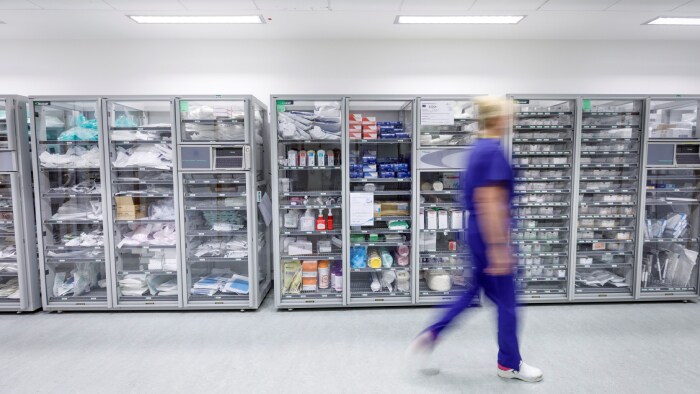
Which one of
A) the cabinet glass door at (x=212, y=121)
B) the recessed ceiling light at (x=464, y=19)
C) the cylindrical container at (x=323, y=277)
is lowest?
the cylindrical container at (x=323, y=277)

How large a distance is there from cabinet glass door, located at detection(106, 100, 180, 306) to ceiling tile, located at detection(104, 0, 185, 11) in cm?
101

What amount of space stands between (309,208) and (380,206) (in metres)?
0.89

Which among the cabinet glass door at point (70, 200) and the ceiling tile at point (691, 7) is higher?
the ceiling tile at point (691, 7)

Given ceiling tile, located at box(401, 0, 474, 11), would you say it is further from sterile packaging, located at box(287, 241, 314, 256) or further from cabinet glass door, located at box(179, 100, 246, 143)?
sterile packaging, located at box(287, 241, 314, 256)

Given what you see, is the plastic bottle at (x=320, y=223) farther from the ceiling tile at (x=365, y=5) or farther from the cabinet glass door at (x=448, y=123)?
the ceiling tile at (x=365, y=5)

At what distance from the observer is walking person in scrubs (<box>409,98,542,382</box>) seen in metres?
2.33

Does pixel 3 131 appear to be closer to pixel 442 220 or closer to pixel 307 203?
pixel 307 203

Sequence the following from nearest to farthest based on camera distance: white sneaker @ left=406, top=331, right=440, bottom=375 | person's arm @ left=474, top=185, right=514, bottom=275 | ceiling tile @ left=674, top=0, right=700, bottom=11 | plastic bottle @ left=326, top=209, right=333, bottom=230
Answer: person's arm @ left=474, top=185, right=514, bottom=275
white sneaker @ left=406, top=331, right=440, bottom=375
ceiling tile @ left=674, top=0, right=700, bottom=11
plastic bottle @ left=326, top=209, right=333, bottom=230

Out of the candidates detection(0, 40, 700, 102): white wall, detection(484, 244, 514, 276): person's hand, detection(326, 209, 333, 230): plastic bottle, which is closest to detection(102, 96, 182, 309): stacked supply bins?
detection(0, 40, 700, 102): white wall

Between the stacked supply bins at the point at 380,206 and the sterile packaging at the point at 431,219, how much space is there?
232mm

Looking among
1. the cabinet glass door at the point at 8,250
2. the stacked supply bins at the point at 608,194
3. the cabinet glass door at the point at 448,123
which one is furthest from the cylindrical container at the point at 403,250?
the cabinet glass door at the point at 8,250

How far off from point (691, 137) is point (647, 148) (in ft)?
2.31

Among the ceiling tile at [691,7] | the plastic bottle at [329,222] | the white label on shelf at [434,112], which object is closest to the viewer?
the ceiling tile at [691,7]

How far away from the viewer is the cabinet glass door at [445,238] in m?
4.16
